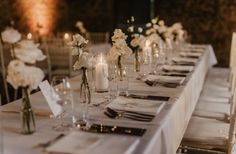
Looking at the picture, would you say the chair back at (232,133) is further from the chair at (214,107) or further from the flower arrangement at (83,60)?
the flower arrangement at (83,60)

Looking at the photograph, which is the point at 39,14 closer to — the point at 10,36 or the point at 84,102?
the point at 84,102

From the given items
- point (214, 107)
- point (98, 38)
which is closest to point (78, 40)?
point (214, 107)

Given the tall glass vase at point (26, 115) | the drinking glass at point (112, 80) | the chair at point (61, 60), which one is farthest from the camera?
the chair at point (61, 60)

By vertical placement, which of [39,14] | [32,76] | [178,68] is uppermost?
[39,14]

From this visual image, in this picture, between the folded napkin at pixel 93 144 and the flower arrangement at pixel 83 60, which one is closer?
the folded napkin at pixel 93 144

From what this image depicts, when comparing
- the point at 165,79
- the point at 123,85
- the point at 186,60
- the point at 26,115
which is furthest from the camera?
the point at 186,60

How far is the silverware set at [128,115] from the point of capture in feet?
6.19

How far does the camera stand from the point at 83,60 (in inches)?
81.3

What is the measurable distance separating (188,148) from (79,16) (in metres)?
6.59

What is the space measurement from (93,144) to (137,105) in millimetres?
636

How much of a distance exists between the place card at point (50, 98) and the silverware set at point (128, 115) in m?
0.27

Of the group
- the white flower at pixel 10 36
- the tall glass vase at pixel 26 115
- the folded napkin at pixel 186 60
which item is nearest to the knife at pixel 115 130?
the tall glass vase at pixel 26 115

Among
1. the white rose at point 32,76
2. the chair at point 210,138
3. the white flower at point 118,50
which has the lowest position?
the chair at point 210,138

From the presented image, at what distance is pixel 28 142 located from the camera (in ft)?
5.17
